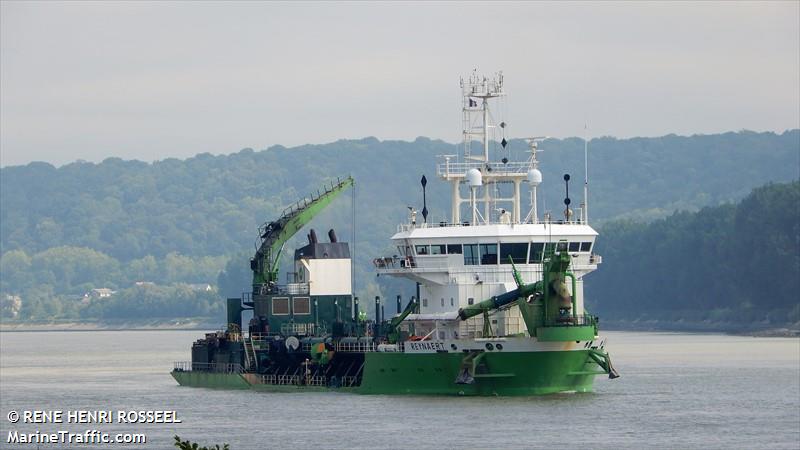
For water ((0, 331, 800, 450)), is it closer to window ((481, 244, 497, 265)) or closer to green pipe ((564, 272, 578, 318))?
green pipe ((564, 272, 578, 318))

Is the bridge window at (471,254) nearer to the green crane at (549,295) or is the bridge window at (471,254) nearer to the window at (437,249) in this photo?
the window at (437,249)

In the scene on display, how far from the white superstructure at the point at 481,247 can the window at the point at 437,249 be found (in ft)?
0.13

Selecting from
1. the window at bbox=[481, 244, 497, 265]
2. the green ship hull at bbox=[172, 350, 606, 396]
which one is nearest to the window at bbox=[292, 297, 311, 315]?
the green ship hull at bbox=[172, 350, 606, 396]

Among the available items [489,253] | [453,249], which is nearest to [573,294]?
[489,253]

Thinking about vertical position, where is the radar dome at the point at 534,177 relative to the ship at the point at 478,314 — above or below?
above

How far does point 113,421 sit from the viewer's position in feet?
236

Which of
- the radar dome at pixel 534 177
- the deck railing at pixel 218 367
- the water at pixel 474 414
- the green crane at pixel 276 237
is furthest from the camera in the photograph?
the green crane at pixel 276 237

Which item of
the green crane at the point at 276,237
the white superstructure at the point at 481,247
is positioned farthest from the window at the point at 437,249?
the green crane at the point at 276,237

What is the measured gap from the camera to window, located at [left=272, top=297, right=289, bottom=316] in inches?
3433

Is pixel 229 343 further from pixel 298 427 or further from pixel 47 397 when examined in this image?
pixel 298 427

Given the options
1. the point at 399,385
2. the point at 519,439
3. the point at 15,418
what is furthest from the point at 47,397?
the point at 519,439

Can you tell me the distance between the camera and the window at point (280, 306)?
286ft

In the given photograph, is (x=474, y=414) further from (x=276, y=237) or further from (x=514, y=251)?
(x=276, y=237)

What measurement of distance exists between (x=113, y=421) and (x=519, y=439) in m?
18.2
